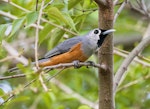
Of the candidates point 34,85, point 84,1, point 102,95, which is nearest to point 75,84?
point 84,1

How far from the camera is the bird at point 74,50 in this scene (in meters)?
3.30

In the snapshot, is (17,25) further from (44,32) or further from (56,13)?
(44,32)

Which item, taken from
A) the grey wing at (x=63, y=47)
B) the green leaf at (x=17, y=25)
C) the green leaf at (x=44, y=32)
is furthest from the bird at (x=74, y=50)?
the green leaf at (x=17, y=25)

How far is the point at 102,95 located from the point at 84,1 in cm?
73

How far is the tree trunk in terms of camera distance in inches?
96.9

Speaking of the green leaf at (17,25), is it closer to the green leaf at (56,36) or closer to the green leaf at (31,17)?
the green leaf at (31,17)

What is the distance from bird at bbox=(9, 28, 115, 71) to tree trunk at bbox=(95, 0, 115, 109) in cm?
65

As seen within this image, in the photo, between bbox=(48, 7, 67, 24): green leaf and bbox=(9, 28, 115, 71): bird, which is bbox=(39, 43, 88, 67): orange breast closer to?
bbox=(9, 28, 115, 71): bird

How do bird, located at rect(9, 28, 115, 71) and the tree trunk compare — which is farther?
bird, located at rect(9, 28, 115, 71)

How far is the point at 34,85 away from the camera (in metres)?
2.13

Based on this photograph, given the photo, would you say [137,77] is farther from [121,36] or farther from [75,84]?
[121,36]

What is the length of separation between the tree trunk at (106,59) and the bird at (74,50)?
65 centimetres

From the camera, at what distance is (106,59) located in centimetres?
254

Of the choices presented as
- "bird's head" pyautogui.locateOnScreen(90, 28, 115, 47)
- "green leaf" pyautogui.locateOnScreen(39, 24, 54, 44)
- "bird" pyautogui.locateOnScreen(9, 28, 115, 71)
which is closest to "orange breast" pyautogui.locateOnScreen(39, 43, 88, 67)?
"bird" pyautogui.locateOnScreen(9, 28, 115, 71)
